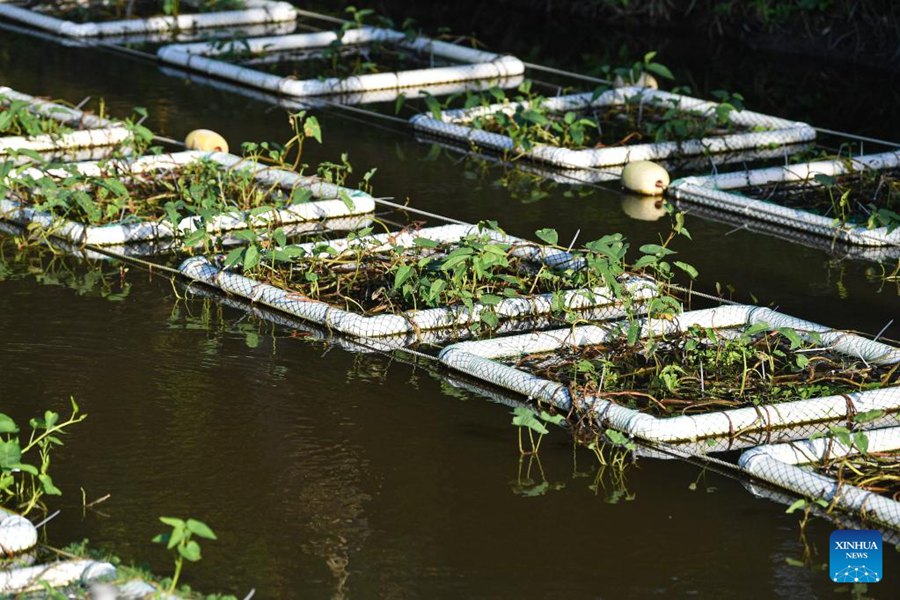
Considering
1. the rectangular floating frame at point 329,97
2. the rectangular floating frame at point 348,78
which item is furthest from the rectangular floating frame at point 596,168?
the rectangular floating frame at point 348,78

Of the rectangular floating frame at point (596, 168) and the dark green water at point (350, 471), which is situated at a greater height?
the dark green water at point (350, 471)

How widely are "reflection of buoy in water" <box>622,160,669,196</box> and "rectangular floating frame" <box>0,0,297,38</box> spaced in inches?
201

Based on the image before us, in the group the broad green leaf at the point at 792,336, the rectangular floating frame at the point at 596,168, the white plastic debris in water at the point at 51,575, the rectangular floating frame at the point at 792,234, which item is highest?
the broad green leaf at the point at 792,336

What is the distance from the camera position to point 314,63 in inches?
480

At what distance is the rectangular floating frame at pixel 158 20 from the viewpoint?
1266 cm

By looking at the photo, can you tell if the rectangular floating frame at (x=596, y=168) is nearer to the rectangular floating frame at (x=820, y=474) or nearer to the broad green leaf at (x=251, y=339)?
the broad green leaf at (x=251, y=339)

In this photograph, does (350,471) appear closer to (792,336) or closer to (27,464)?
(27,464)

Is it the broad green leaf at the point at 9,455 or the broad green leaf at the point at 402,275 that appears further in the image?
the broad green leaf at the point at 402,275

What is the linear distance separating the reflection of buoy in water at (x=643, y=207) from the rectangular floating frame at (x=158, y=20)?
5.17m

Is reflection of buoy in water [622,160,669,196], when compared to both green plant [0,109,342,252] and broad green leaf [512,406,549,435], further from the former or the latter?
broad green leaf [512,406,549,435]

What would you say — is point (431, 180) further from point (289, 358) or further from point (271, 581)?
point (271, 581)

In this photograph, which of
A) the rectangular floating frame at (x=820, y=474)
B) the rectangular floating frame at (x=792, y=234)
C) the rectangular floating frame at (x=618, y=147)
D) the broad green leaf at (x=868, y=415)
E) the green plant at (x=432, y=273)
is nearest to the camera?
the rectangular floating frame at (x=820, y=474)

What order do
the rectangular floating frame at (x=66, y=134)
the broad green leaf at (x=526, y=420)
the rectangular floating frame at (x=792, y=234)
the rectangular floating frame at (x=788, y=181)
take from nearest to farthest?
the broad green leaf at (x=526, y=420), the rectangular floating frame at (x=792, y=234), the rectangular floating frame at (x=788, y=181), the rectangular floating frame at (x=66, y=134)

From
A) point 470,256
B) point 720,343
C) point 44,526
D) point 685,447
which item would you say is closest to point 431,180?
point 470,256
